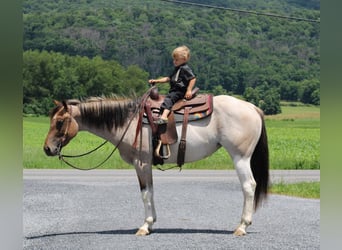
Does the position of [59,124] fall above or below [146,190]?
above

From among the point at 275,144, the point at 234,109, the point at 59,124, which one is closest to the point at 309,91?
the point at 275,144

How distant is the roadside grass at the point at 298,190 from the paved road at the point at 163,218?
752mm

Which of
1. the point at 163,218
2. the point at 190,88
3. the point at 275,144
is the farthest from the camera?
the point at 275,144

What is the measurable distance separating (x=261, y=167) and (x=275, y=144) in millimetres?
10911

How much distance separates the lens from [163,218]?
25.5 feet

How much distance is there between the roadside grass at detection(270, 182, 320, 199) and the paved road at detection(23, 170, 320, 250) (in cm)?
75

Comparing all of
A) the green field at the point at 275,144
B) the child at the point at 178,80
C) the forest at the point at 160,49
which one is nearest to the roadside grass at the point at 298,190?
the forest at the point at 160,49

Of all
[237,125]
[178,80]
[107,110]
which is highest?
[178,80]

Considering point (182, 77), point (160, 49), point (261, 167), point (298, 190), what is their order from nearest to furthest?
1. point (182, 77)
2. point (261, 167)
3. point (298, 190)
4. point (160, 49)

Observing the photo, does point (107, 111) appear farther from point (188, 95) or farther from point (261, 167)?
point (261, 167)

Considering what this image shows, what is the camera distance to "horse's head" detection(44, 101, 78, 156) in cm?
602

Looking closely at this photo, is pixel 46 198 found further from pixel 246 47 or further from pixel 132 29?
pixel 132 29

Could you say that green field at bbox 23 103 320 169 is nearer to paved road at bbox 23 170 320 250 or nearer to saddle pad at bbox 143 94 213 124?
paved road at bbox 23 170 320 250

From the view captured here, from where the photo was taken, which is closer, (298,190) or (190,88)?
(190,88)
